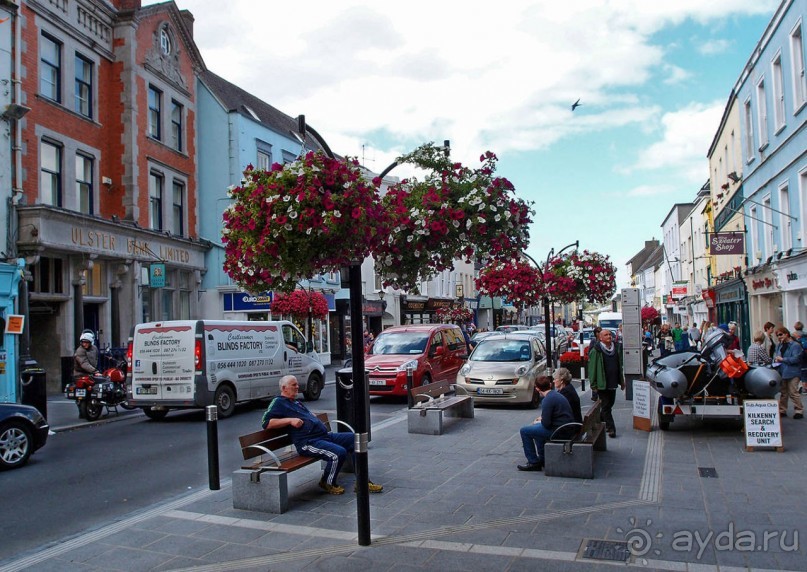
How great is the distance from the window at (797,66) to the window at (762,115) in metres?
3.47

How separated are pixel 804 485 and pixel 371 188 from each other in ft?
18.5

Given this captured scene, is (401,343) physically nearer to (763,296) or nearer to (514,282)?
(514,282)

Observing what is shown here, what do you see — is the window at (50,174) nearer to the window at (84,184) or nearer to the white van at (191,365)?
the window at (84,184)

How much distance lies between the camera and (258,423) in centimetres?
1396

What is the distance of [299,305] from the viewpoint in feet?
93.7

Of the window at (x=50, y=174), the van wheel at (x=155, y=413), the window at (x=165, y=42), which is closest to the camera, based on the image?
the van wheel at (x=155, y=413)

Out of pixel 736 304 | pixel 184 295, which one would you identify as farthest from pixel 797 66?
pixel 184 295

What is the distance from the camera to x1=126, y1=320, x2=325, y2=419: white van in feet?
45.6

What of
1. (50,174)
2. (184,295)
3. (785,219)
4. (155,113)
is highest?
(155,113)

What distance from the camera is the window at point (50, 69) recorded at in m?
19.8

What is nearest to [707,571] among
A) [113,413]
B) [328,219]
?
[328,219]

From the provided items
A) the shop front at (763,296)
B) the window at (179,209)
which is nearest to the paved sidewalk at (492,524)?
the shop front at (763,296)

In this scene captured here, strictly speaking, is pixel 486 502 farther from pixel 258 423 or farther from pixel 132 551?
pixel 258 423

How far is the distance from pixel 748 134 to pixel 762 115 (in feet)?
9.65
